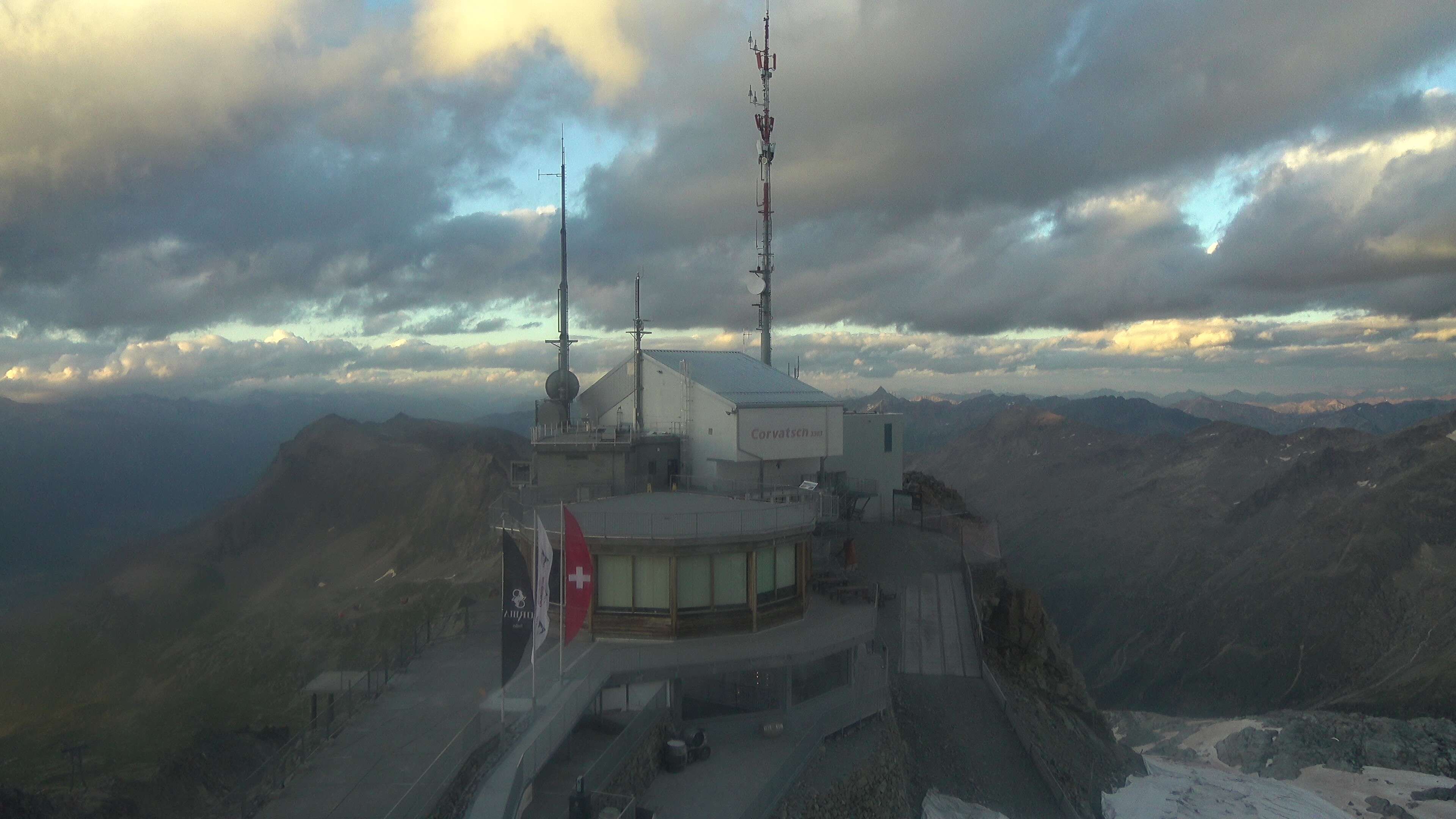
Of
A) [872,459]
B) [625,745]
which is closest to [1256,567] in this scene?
[872,459]

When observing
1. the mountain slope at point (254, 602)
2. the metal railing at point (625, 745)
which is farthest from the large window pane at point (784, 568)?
the mountain slope at point (254, 602)

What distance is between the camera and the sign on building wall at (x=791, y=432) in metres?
32.0

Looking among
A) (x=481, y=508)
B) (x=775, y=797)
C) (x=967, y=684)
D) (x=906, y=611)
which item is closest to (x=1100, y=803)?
(x=967, y=684)

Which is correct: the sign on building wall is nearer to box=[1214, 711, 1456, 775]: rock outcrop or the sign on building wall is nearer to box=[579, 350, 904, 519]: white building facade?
box=[579, 350, 904, 519]: white building facade

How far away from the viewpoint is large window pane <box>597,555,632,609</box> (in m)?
21.1

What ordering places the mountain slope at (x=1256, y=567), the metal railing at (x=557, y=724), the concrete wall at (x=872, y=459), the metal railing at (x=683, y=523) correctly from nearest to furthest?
1. the metal railing at (x=557, y=724)
2. the metal railing at (x=683, y=523)
3. the concrete wall at (x=872, y=459)
4. the mountain slope at (x=1256, y=567)

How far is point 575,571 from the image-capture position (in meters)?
17.7

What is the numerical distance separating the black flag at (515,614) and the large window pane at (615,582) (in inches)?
187

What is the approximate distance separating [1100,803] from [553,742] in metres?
20.5

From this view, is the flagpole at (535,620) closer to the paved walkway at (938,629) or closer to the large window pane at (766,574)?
the large window pane at (766,574)

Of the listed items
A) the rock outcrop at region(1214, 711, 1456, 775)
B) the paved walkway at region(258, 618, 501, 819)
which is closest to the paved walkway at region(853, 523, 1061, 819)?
the paved walkway at region(258, 618, 501, 819)

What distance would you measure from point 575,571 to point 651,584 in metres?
3.76

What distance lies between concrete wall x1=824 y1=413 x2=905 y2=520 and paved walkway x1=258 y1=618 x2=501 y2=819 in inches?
845

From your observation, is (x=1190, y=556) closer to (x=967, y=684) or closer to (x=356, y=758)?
(x=967, y=684)
